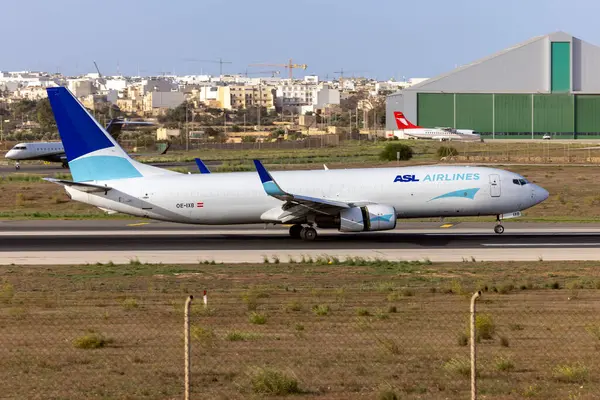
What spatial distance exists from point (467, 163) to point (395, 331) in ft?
229

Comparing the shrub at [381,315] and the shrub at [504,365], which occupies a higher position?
the shrub at [504,365]

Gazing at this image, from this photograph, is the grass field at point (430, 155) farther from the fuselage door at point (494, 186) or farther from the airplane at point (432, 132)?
the fuselage door at point (494, 186)

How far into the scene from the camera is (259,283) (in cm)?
2884

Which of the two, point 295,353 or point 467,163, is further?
point 467,163

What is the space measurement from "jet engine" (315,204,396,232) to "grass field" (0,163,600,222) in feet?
46.4

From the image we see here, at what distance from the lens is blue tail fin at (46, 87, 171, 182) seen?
4141cm

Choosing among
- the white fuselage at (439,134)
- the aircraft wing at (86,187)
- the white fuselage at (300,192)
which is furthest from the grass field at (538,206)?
the white fuselage at (439,134)

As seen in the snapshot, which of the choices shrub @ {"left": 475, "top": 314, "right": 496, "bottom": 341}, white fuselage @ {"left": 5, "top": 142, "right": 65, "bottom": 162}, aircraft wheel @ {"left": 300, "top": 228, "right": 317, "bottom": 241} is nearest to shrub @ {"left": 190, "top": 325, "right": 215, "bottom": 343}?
shrub @ {"left": 475, "top": 314, "right": 496, "bottom": 341}

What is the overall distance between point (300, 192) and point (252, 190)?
211 cm

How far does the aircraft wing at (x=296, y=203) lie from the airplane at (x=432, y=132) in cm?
10145

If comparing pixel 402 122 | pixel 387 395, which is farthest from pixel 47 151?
pixel 387 395

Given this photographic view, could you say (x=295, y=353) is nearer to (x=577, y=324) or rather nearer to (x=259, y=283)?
(x=577, y=324)

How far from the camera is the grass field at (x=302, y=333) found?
15.4 metres

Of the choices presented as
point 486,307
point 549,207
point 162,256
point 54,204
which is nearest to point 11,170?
point 54,204
